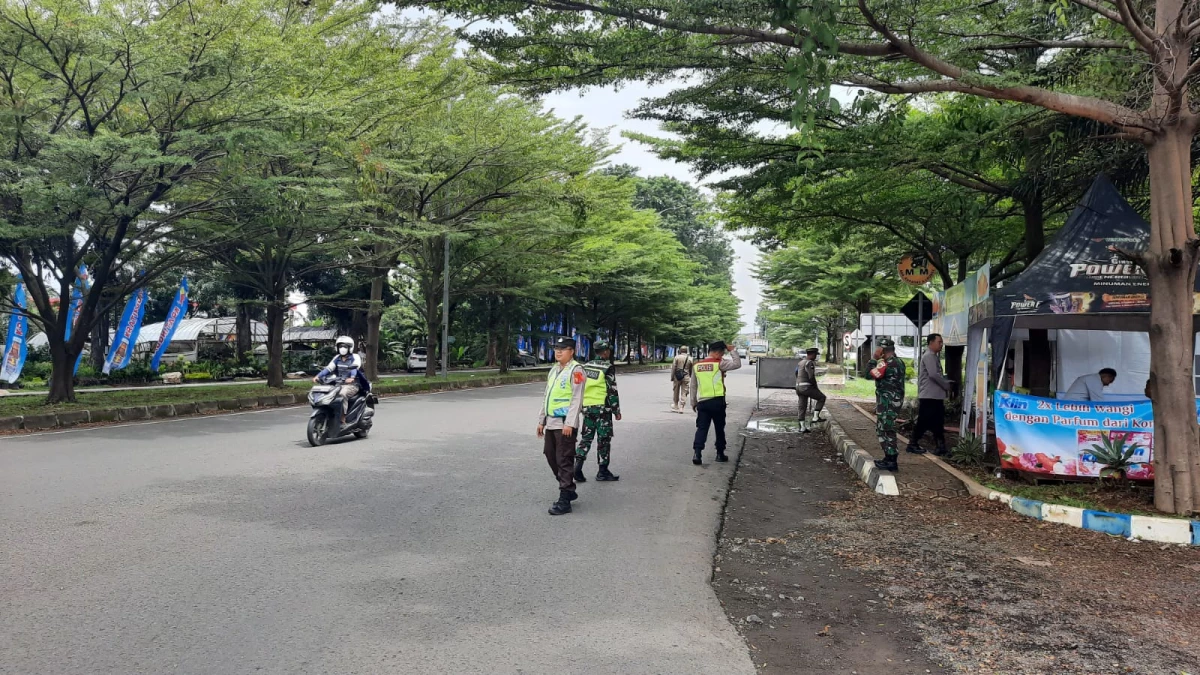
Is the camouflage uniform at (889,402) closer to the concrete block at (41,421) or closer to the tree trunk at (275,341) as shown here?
the concrete block at (41,421)

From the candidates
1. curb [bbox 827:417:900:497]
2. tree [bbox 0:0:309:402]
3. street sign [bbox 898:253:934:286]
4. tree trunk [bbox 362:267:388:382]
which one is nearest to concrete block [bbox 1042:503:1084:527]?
curb [bbox 827:417:900:497]

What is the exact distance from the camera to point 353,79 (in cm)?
1864

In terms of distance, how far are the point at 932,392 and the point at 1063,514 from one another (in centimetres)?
362

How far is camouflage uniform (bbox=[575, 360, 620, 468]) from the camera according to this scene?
8.45 metres

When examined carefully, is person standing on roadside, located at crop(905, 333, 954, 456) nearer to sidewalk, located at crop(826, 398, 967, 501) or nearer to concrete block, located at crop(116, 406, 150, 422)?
sidewalk, located at crop(826, 398, 967, 501)

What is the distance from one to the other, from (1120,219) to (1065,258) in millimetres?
771

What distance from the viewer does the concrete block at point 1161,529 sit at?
6430 mm

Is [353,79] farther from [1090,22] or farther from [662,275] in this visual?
[662,275]

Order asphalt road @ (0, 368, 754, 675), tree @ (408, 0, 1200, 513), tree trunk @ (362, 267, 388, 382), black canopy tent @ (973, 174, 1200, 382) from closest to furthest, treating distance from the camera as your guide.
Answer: asphalt road @ (0, 368, 754, 675) → tree @ (408, 0, 1200, 513) → black canopy tent @ (973, 174, 1200, 382) → tree trunk @ (362, 267, 388, 382)

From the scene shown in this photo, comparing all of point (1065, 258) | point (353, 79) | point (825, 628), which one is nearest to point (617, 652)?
point (825, 628)

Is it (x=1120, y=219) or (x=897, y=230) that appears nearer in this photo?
(x=1120, y=219)

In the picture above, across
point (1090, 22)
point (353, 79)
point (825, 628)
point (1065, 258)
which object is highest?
point (353, 79)

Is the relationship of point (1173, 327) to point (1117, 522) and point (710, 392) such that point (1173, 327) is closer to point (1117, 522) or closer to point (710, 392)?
point (1117, 522)

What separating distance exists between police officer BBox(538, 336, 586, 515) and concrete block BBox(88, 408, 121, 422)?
35.8ft
